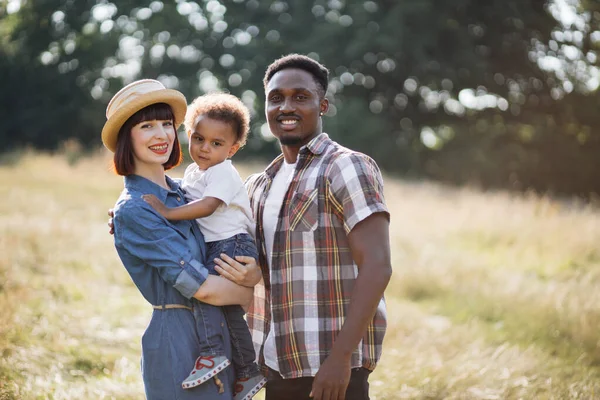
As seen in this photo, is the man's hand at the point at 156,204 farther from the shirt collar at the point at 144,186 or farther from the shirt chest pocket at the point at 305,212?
the shirt chest pocket at the point at 305,212

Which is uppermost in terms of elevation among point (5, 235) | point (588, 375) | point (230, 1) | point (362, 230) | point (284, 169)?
point (230, 1)

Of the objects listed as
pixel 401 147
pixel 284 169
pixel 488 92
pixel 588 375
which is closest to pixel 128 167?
pixel 284 169

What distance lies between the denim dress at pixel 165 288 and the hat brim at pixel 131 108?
264mm

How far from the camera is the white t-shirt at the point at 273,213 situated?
9.65ft

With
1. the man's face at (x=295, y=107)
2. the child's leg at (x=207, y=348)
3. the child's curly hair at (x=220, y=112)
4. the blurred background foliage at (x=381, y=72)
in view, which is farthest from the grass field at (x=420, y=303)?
the blurred background foliage at (x=381, y=72)

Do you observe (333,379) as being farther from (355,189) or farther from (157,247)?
(157,247)

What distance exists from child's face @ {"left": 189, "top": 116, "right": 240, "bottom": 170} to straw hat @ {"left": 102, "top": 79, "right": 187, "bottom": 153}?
0.64ft

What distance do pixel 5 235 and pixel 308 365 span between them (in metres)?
6.86

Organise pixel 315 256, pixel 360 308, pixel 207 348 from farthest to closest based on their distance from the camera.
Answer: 1. pixel 315 256
2. pixel 207 348
3. pixel 360 308

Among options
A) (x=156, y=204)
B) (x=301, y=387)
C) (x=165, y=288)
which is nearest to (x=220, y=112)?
(x=156, y=204)

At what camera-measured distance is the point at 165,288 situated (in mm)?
2713

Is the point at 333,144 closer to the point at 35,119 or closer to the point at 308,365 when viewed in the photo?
the point at 308,365

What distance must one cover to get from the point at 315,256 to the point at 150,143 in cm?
90

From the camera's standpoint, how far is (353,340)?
255 centimetres
